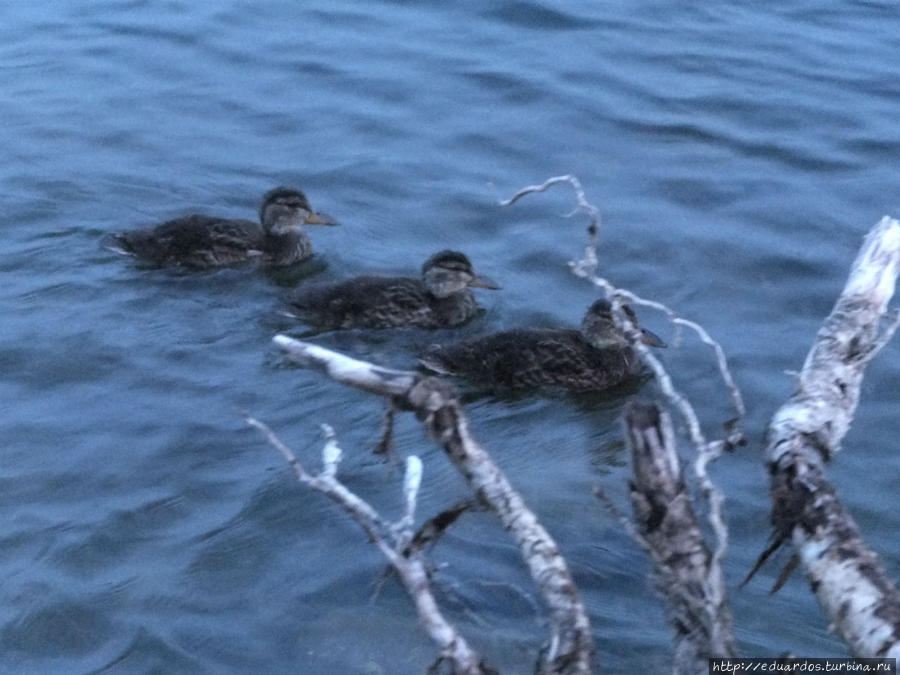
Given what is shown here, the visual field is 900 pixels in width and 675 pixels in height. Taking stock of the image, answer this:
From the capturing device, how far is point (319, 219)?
763 centimetres

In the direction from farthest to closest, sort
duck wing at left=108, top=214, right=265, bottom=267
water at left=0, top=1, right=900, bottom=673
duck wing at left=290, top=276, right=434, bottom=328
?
duck wing at left=108, top=214, right=265, bottom=267
duck wing at left=290, top=276, right=434, bottom=328
water at left=0, top=1, right=900, bottom=673

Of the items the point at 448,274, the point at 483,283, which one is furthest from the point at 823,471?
the point at 483,283

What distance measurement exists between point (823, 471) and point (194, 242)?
179 inches

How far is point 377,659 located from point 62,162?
16.7 feet

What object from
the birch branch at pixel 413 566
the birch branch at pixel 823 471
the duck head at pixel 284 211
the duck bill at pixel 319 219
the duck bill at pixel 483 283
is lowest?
the duck bill at pixel 483 283

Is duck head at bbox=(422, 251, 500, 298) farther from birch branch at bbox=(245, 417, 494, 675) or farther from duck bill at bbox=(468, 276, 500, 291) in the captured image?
birch branch at bbox=(245, 417, 494, 675)

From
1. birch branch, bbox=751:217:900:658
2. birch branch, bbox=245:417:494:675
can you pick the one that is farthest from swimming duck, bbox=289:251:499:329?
birch branch, bbox=245:417:494:675

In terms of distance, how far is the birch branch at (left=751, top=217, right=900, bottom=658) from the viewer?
2.87 m

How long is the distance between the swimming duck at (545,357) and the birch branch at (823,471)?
7.80 feet

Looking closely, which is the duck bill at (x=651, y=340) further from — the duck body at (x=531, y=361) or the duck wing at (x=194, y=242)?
the duck wing at (x=194, y=242)

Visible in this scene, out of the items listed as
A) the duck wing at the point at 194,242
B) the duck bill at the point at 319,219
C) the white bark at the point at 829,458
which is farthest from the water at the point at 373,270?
the white bark at the point at 829,458

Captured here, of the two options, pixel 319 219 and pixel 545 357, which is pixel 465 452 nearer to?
pixel 545 357

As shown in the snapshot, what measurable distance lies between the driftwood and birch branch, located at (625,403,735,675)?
20 centimetres

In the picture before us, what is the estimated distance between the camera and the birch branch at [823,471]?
287 centimetres
